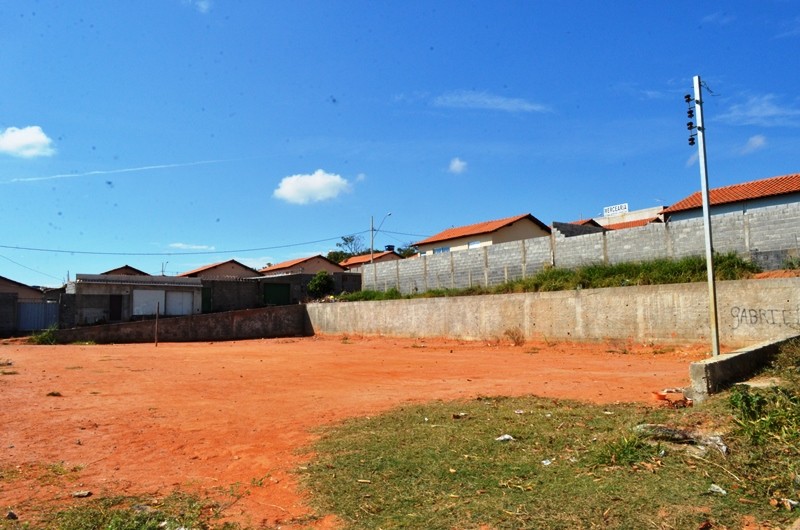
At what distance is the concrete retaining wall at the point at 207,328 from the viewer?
3012 cm

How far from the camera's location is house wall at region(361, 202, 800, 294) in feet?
58.2

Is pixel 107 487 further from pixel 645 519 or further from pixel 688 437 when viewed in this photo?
pixel 688 437

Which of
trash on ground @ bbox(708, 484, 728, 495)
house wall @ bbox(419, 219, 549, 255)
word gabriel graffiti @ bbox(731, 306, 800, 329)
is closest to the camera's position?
trash on ground @ bbox(708, 484, 728, 495)

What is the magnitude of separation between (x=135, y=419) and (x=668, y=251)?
19.0 metres

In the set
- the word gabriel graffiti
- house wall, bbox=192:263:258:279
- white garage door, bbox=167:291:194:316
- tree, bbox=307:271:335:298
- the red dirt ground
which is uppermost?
house wall, bbox=192:263:258:279

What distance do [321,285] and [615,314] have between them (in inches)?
1054

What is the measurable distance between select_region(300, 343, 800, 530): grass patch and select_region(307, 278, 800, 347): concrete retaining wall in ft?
26.5

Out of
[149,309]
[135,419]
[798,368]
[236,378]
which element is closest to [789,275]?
[798,368]

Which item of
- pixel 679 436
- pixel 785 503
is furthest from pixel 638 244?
pixel 785 503

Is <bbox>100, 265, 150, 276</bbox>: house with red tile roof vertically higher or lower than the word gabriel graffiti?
higher

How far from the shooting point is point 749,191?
97.3 ft

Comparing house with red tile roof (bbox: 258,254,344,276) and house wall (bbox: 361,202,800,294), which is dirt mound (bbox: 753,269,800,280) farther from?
house with red tile roof (bbox: 258,254,344,276)

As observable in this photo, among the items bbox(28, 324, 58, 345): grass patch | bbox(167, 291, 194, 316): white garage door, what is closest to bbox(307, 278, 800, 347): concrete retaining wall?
bbox(167, 291, 194, 316): white garage door

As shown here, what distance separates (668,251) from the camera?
2078cm
